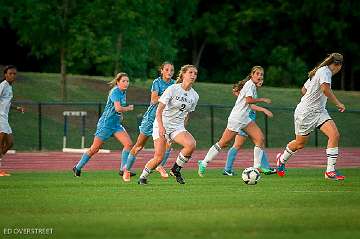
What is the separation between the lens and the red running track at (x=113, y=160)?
92.7ft

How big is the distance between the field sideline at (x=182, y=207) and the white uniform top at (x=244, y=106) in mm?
1172

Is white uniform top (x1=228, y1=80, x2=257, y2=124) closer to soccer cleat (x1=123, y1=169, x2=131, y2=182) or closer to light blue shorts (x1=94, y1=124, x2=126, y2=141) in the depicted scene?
light blue shorts (x1=94, y1=124, x2=126, y2=141)

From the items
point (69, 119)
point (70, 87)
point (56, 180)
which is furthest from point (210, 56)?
point (56, 180)

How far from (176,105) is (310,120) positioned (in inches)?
118

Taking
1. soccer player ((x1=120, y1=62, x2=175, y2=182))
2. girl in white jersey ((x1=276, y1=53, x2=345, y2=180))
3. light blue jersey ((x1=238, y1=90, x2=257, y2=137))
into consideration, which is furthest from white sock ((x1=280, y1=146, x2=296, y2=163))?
soccer player ((x1=120, y1=62, x2=175, y2=182))

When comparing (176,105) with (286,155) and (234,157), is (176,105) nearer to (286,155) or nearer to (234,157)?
(286,155)

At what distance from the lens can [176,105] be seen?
19.6 m

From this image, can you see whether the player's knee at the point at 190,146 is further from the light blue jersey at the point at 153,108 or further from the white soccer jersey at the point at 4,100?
the white soccer jersey at the point at 4,100

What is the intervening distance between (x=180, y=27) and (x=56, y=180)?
46.7 meters

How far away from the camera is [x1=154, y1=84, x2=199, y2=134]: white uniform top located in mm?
19547

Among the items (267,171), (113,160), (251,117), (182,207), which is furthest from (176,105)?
(113,160)

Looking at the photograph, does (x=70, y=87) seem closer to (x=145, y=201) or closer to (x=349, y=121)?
(x=349, y=121)

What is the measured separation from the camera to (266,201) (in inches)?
622

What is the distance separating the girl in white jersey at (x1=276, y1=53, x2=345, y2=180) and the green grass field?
21.8 inches
